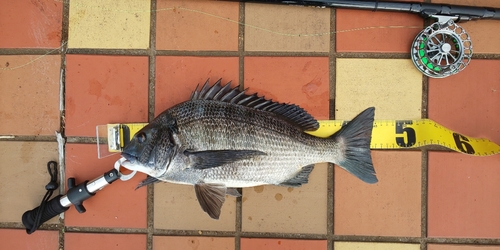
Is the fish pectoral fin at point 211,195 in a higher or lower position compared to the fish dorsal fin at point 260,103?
lower

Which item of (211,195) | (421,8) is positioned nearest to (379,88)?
(421,8)

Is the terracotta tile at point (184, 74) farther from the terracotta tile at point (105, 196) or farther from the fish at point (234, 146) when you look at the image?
the terracotta tile at point (105, 196)

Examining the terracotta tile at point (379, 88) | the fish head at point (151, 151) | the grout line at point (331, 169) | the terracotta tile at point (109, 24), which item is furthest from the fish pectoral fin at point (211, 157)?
the terracotta tile at point (109, 24)

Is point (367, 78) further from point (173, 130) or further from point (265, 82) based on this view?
point (173, 130)

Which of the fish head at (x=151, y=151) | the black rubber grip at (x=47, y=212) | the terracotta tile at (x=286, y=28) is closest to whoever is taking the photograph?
the fish head at (x=151, y=151)

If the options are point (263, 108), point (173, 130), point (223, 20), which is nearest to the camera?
point (173, 130)

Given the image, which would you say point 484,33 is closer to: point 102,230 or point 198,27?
point 198,27

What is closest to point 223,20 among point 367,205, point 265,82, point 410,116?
point 265,82
